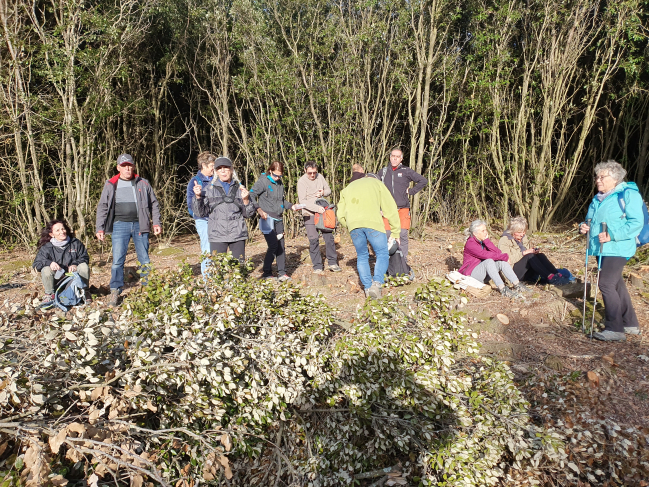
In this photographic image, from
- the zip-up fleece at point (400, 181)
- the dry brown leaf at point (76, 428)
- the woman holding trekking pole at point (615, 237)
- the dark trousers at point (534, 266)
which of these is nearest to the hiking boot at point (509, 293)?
the dark trousers at point (534, 266)

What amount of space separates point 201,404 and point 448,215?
1007cm

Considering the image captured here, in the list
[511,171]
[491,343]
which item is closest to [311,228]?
[491,343]

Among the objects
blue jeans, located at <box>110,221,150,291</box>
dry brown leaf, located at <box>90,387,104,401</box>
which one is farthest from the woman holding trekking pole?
blue jeans, located at <box>110,221,150,291</box>

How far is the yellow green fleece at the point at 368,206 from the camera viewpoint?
5078 mm

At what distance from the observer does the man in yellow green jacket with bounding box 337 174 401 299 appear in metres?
5.09

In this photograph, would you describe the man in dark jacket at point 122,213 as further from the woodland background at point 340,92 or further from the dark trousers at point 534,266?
the dark trousers at point 534,266

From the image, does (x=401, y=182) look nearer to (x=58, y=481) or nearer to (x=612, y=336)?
(x=612, y=336)

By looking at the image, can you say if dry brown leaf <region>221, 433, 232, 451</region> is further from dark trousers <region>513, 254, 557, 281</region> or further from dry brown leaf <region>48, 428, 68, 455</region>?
dark trousers <region>513, 254, 557, 281</region>

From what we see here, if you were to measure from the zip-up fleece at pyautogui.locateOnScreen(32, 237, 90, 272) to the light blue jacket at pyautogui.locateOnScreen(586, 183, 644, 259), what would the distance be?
6134mm

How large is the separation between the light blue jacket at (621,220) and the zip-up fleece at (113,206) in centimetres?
516

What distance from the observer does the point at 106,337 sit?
2.67 m

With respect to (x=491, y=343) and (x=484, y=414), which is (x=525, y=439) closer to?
(x=484, y=414)

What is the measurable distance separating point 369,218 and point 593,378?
268 cm

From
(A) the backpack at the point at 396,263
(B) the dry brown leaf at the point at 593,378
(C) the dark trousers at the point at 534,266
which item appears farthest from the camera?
(A) the backpack at the point at 396,263
